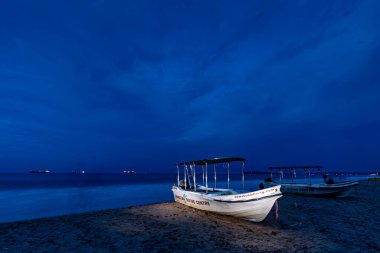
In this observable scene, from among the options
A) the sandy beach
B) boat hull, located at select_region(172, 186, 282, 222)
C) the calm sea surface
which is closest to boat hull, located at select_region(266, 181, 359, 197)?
the sandy beach

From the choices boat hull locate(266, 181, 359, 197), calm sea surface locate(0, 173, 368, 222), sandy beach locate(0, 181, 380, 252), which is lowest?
calm sea surface locate(0, 173, 368, 222)

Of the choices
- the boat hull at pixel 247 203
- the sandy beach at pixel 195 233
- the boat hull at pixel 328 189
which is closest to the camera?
the sandy beach at pixel 195 233

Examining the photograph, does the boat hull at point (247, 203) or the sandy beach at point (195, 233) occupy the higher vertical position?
the boat hull at point (247, 203)

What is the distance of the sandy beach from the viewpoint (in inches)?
459

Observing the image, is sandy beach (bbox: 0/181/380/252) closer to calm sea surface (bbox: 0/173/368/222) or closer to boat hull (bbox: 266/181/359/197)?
boat hull (bbox: 266/181/359/197)

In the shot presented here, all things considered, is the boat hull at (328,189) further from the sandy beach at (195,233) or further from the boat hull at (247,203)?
the boat hull at (247,203)

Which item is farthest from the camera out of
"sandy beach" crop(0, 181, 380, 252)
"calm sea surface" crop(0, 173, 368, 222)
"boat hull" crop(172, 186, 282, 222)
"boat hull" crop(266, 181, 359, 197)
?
"calm sea surface" crop(0, 173, 368, 222)

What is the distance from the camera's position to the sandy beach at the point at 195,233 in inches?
459

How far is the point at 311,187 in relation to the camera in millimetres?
30062

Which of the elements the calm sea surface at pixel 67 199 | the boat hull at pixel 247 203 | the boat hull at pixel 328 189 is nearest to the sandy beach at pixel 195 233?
the boat hull at pixel 247 203

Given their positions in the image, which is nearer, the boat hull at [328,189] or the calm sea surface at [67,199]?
the boat hull at [328,189]

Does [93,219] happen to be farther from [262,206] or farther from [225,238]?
[262,206]

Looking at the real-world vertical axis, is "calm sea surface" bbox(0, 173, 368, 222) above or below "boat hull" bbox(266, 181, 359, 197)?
below

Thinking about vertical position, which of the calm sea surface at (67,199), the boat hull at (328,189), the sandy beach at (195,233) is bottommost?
the calm sea surface at (67,199)
